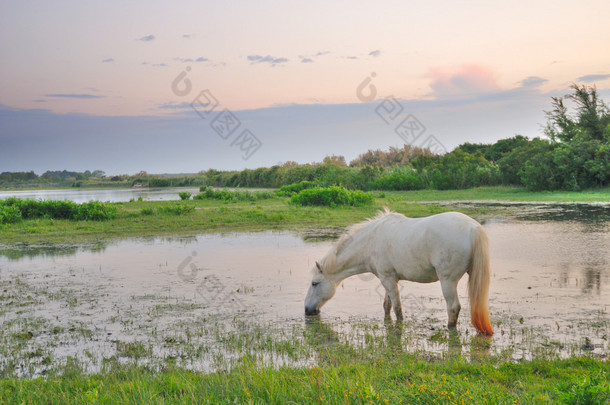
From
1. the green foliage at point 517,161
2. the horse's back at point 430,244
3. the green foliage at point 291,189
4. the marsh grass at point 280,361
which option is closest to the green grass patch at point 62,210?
the marsh grass at point 280,361

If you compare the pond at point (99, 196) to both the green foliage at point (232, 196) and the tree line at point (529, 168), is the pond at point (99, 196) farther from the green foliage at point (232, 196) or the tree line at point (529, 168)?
the tree line at point (529, 168)

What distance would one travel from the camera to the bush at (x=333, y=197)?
74.8 ft

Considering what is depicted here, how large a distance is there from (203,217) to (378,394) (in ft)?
53.6

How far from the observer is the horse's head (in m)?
7.05

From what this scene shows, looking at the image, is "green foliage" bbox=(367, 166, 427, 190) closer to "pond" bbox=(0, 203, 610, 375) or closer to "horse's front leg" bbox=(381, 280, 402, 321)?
"pond" bbox=(0, 203, 610, 375)

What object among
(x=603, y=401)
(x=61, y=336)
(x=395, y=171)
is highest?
(x=395, y=171)

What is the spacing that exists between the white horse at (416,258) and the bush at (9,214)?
15287 millimetres

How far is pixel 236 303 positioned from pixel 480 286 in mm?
3943

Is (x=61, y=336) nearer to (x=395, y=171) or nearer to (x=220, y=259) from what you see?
(x=220, y=259)

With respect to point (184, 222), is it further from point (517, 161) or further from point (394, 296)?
point (517, 161)

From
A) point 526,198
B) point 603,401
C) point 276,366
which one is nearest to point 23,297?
point 276,366

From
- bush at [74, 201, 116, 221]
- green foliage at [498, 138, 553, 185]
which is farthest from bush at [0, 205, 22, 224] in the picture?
green foliage at [498, 138, 553, 185]

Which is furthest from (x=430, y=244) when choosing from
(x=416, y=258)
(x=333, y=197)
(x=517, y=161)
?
(x=517, y=161)

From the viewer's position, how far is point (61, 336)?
20.1ft
